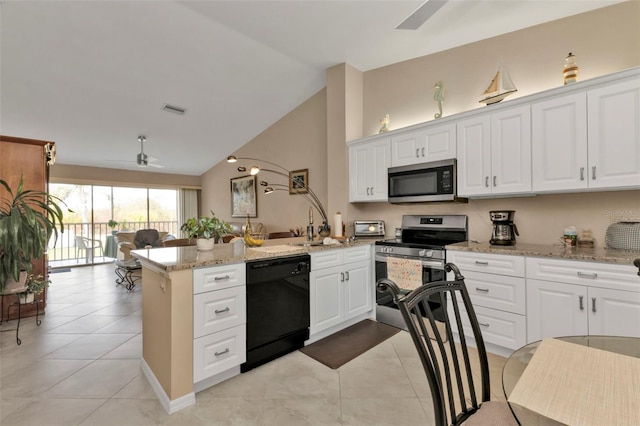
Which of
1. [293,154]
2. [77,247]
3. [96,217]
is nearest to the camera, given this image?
[293,154]

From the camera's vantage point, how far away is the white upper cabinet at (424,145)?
9.32ft

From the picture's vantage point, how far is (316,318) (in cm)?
262

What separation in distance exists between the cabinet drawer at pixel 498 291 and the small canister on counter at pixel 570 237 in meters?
0.61

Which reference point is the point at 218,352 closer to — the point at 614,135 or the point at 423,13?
the point at 423,13

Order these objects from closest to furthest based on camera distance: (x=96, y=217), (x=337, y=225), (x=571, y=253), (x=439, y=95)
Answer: (x=571, y=253) < (x=439, y=95) < (x=337, y=225) < (x=96, y=217)

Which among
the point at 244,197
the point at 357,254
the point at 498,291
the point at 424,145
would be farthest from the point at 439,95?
the point at 244,197

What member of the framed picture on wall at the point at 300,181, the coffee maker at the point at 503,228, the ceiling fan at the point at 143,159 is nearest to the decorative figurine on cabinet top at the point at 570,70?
the coffee maker at the point at 503,228

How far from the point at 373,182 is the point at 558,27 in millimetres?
2204

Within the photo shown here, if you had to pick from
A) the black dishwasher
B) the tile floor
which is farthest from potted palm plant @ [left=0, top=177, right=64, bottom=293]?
the black dishwasher

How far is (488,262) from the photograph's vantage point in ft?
7.85

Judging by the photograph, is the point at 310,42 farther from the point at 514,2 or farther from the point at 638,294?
the point at 638,294

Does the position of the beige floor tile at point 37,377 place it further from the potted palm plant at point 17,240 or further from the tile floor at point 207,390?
the potted palm plant at point 17,240

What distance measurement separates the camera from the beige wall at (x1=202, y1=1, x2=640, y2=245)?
2.31 meters

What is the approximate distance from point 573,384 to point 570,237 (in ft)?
7.00
